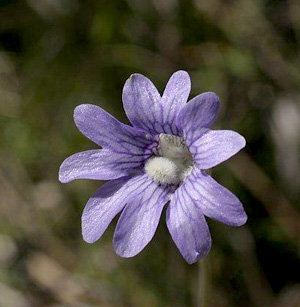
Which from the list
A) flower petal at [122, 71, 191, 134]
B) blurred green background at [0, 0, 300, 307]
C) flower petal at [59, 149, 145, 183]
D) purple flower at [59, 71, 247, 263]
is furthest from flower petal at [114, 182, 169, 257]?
blurred green background at [0, 0, 300, 307]

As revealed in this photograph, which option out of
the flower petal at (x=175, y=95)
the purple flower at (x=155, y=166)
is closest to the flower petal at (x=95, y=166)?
the purple flower at (x=155, y=166)

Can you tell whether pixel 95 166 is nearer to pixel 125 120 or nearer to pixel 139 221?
pixel 139 221

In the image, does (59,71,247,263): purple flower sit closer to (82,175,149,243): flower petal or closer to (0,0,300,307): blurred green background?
(82,175,149,243): flower petal

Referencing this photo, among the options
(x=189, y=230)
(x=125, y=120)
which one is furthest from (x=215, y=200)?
(x=125, y=120)

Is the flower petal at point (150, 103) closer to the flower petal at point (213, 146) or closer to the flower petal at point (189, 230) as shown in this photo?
the flower petal at point (213, 146)

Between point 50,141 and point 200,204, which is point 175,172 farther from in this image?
point 50,141

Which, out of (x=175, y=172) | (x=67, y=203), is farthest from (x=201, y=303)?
(x=67, y=203)

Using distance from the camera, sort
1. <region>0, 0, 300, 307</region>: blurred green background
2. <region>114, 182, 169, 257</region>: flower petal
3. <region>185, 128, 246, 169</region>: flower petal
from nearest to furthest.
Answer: <region>185, 128, 246, 169</region>: flower petal < <region>114, 182, 169, 257</region>: flower petal < <region>0, 0, 300, 307</region>: blurred green background
